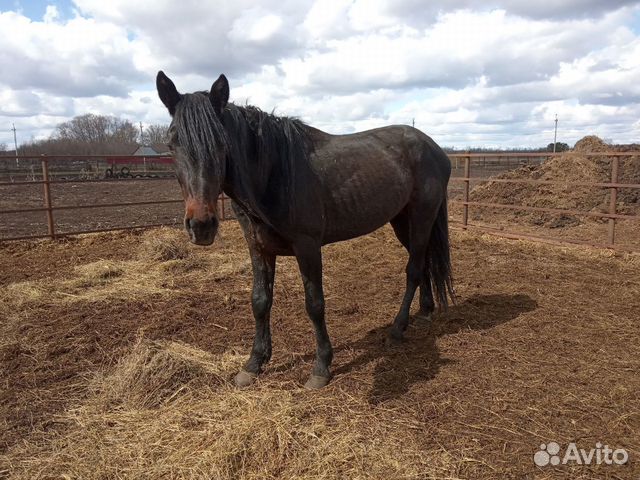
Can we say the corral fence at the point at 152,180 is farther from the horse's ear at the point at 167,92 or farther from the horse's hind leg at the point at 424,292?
the horse's hind leg at the point at 424,292

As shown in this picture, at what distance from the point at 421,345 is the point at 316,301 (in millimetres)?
1198

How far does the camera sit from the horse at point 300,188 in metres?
2.23

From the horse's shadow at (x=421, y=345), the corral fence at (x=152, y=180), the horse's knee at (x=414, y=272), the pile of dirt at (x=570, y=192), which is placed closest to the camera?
the horse's shadow at (x=421, y=345)

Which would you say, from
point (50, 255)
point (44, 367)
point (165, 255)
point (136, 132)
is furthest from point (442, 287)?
point (136, 132)

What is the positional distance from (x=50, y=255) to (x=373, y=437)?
6625 millimetres

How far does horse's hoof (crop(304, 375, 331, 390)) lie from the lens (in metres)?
2.98

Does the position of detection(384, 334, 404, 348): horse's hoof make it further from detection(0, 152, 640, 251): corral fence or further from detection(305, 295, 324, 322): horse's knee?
detection(0, 152, 640, 251): corral fence

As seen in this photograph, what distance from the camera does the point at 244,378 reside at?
3.08 metres

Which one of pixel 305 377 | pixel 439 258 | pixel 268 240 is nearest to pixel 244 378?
pixel 305 377

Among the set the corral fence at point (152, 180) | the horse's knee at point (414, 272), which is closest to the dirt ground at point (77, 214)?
the corral fence at point (152, 180)

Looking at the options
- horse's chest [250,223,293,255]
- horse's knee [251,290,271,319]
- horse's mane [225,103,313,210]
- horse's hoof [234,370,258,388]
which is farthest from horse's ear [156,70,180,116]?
horse's hoof [234,370,258,388]

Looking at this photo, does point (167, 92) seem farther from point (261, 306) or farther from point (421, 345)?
point (421, 345)

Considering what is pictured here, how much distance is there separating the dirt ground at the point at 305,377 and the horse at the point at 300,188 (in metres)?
0.39

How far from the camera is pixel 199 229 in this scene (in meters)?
2.12
